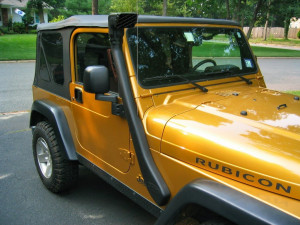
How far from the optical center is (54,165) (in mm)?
3221

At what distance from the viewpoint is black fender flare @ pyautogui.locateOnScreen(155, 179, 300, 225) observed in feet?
4.72

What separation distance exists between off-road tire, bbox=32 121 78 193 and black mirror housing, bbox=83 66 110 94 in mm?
1205

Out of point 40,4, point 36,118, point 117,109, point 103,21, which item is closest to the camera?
point 117,109

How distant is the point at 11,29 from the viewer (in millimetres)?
34375

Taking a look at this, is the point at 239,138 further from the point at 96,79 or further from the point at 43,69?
the point at 43,69

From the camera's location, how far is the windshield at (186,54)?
241 centimetres

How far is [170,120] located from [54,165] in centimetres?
170

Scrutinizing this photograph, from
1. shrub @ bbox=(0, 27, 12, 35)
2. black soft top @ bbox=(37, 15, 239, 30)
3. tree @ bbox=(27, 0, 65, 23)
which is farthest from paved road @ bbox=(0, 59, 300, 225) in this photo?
tree @ bbox=(27, 0, 65, 23)

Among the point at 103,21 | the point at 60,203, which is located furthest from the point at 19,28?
the point at 103,21

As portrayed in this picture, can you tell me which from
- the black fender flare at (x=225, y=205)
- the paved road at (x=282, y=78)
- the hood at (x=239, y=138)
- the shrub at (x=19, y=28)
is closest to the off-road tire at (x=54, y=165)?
the hood at (x=239, y=138)

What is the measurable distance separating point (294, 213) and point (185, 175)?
0.70 meters

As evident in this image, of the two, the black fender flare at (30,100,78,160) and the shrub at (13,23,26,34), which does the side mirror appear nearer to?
the black fender flare at (30,100,78,160)

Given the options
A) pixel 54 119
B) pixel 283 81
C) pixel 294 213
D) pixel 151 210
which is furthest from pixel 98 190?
pixel 283 81

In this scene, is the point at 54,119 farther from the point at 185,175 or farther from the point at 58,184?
the point at 185,175
